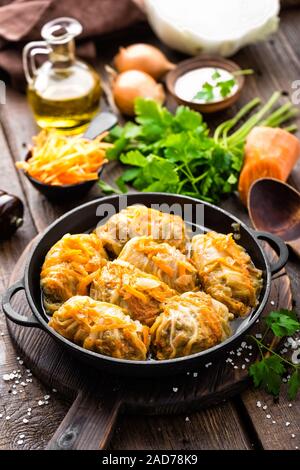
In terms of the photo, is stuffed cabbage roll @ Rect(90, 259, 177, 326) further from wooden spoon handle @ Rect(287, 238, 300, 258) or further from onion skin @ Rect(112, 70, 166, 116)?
onion skin @ Rect(112, 70, 166, 116)

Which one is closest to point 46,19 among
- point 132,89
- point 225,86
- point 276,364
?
point 132,89

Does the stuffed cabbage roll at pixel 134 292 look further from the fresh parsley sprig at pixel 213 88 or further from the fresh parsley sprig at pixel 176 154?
the fresh parsley sprig at pixel 213 88

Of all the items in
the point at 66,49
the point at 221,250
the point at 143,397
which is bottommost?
the point at 143,397

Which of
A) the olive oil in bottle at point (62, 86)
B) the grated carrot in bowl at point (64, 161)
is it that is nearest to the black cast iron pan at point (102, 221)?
the grated carrot in bowl at point (64, 161)

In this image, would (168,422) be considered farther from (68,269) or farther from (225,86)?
(225,86)
